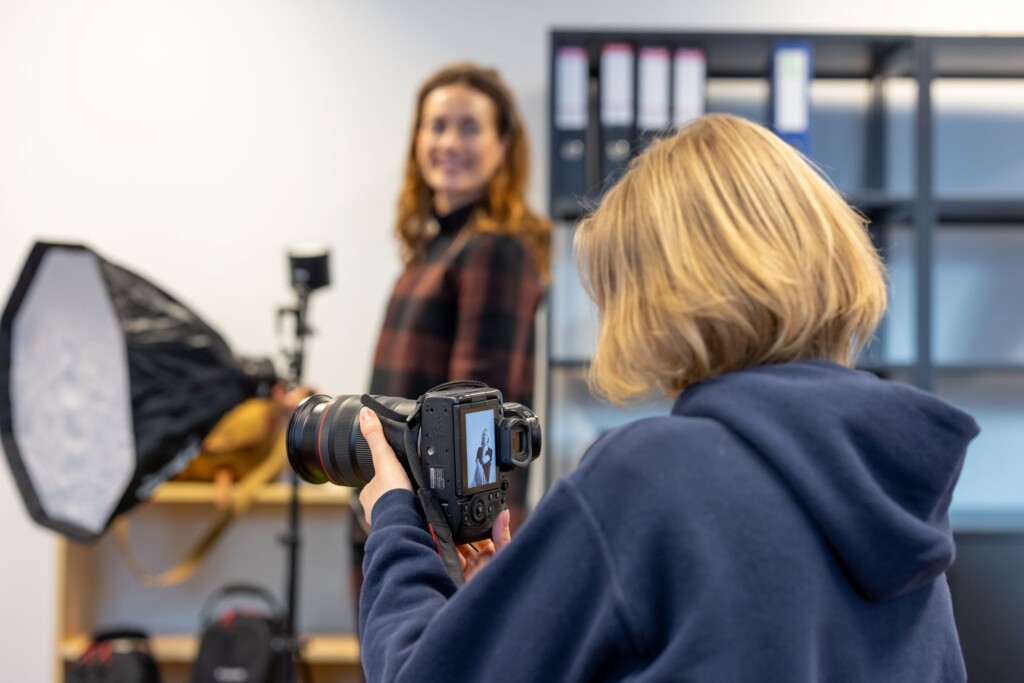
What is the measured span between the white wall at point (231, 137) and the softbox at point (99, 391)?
16.1 inches

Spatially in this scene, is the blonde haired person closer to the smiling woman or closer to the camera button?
the camera button

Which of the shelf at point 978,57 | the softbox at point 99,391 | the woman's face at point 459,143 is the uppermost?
the shelf at point 978,57

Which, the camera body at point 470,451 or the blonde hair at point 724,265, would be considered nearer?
the blonde hair at point 724,265

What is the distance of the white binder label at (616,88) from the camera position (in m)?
2.17

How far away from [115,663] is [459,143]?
142cm

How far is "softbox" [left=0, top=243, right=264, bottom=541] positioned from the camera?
2012 millimetres

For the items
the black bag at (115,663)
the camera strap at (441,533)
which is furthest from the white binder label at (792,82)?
the black bag at (115,663)

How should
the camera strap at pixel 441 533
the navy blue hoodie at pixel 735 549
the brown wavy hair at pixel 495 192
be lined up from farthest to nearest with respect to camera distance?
the brown wavy hair at pixel 495 192
the camera strap at pixel 441 533
the navy blue hoodie at pixel 735 549

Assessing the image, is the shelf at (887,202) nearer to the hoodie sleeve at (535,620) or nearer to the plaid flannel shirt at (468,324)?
the plaid flannel shirt at (468,324)

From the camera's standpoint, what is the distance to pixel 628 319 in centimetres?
71

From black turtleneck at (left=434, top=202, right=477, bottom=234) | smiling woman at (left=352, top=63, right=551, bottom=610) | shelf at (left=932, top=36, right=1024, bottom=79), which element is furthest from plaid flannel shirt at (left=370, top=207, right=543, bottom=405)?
shelf at (left=932, top=36, right=1024, bottom=79)

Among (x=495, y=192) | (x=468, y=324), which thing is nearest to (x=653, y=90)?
(x=495, y=192)

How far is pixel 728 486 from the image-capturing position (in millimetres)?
621

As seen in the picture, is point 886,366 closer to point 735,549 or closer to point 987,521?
point 987,521
